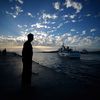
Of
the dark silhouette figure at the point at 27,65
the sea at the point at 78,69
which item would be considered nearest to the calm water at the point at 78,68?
the sea at the point at 78,69

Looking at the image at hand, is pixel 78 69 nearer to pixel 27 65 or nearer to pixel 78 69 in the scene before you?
pixel 78 69

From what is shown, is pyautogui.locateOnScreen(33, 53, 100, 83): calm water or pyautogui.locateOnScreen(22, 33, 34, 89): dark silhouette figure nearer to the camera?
pyautogui.locateOnScreen(22, 33, 34, 89): dark silhouette figure

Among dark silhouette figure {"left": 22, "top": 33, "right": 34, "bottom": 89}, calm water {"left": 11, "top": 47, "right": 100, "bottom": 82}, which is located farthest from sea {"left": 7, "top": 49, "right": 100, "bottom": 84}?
dark silhouette figure {"left": 22, "top": 33, "right": 34, "bottom": 89}

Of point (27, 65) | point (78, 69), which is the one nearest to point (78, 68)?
point (78, 69)

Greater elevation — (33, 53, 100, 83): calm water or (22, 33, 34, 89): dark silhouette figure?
(22, 33, 34, 89): dark silhouette figure

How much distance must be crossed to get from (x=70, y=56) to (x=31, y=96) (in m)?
74.0

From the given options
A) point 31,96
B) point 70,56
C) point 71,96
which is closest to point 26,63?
point 31,96

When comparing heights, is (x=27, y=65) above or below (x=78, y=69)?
above

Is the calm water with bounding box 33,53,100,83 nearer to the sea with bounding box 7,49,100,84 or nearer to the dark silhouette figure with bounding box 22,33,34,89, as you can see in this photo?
the sea with bounding box 7,49,100,84

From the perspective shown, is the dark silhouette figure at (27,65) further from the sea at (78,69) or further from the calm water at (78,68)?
the calm water at (78,68)

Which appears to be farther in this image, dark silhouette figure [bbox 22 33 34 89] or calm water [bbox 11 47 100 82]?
calm water [bbox 11 47 100 82]

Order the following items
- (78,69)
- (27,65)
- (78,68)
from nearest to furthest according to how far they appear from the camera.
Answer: (27,65) < (78,69) < (78,68)

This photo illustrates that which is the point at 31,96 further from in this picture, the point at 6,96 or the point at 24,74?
the point at 24,74

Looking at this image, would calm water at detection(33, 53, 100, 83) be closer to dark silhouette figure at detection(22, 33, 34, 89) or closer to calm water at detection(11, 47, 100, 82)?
calm water at detection(11, 47, 100, 82)
